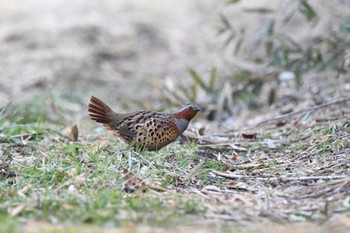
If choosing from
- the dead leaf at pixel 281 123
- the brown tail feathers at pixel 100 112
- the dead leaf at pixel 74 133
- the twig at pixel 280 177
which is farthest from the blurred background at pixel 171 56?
the twig at pixel 280 177

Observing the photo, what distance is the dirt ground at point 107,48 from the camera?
885 cm

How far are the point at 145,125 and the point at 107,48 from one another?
6.11 m

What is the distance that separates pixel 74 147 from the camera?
4.53m

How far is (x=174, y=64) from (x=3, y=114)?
194 inches

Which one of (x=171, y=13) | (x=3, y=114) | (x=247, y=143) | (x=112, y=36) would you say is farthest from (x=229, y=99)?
(x=171, y=13)

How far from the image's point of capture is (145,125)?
14.6 feet

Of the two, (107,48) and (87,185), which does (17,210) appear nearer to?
(87,185)

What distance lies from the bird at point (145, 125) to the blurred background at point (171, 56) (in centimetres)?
197

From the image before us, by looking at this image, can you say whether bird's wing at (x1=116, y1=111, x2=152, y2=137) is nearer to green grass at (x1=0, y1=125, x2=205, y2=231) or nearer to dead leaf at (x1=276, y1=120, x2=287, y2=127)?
green grass at (x1=0, y1=125, x2=205, y2=231)

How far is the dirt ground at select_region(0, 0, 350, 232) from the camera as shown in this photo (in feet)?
29.0

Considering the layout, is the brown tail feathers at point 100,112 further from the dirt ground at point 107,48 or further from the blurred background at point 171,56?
the dirt ground at point 107,48

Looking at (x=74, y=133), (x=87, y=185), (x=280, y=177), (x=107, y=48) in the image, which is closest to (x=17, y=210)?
(x=87, y=185)

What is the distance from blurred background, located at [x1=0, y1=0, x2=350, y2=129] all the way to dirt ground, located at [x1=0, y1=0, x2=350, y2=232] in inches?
0.7

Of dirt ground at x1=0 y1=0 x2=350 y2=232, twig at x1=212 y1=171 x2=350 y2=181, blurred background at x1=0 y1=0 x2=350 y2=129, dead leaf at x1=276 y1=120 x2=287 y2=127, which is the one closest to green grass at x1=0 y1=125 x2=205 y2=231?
twig at x1=212 y1=171 x2=350 y2=181
